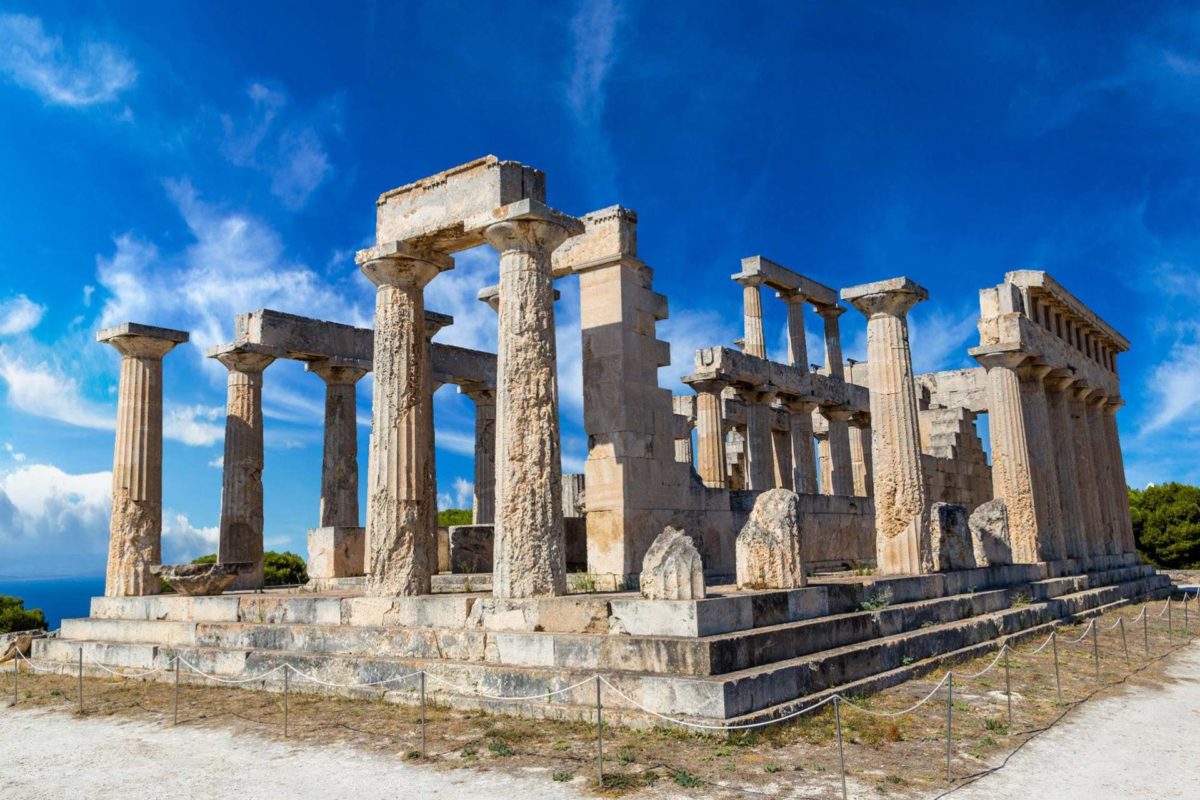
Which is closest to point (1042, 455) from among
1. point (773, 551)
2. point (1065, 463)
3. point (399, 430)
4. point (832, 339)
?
point (1065, 463)

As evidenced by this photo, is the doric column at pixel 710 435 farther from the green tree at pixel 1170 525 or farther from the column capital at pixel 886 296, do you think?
the green tree at pixel 1170 525

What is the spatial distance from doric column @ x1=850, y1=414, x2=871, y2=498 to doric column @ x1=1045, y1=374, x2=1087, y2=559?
7.60 metres

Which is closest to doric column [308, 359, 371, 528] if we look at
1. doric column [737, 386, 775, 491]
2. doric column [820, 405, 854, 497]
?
doric column [737, 386, 775, 491]

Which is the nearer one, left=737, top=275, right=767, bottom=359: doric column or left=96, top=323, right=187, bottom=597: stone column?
left=96, top=323, right=187, bottom=597: stone column

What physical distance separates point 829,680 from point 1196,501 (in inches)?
1525

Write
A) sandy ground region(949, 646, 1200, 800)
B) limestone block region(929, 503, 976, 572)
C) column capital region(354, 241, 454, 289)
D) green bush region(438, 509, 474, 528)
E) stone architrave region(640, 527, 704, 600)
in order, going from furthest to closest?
green bush region(438, 509, 474, 528) → limestone block region(929, 503, 976, 572) → column capital region(354, 241, 454, 289) → stone architrave region(640, 527, 704, 600) → sandy ground region(949, 646, 1200, 800)

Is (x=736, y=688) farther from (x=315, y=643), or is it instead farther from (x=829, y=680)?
(x=315, y=643)

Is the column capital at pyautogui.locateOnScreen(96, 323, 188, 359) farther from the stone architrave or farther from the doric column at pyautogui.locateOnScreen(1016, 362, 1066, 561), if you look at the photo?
the doric column at pyautogui.locateOnScreen(1016, 362, 1066, 561)

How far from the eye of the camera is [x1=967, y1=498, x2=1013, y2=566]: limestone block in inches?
723

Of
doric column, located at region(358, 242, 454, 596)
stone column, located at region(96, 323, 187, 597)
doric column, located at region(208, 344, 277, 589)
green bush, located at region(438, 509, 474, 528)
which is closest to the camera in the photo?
doric column, located at region(358, 242, 454, 596)

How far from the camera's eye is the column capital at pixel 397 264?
1386cm

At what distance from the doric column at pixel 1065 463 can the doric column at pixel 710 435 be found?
833 cm

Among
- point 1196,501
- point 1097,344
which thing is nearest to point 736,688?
point 1097,344

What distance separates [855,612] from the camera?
1257 cm
